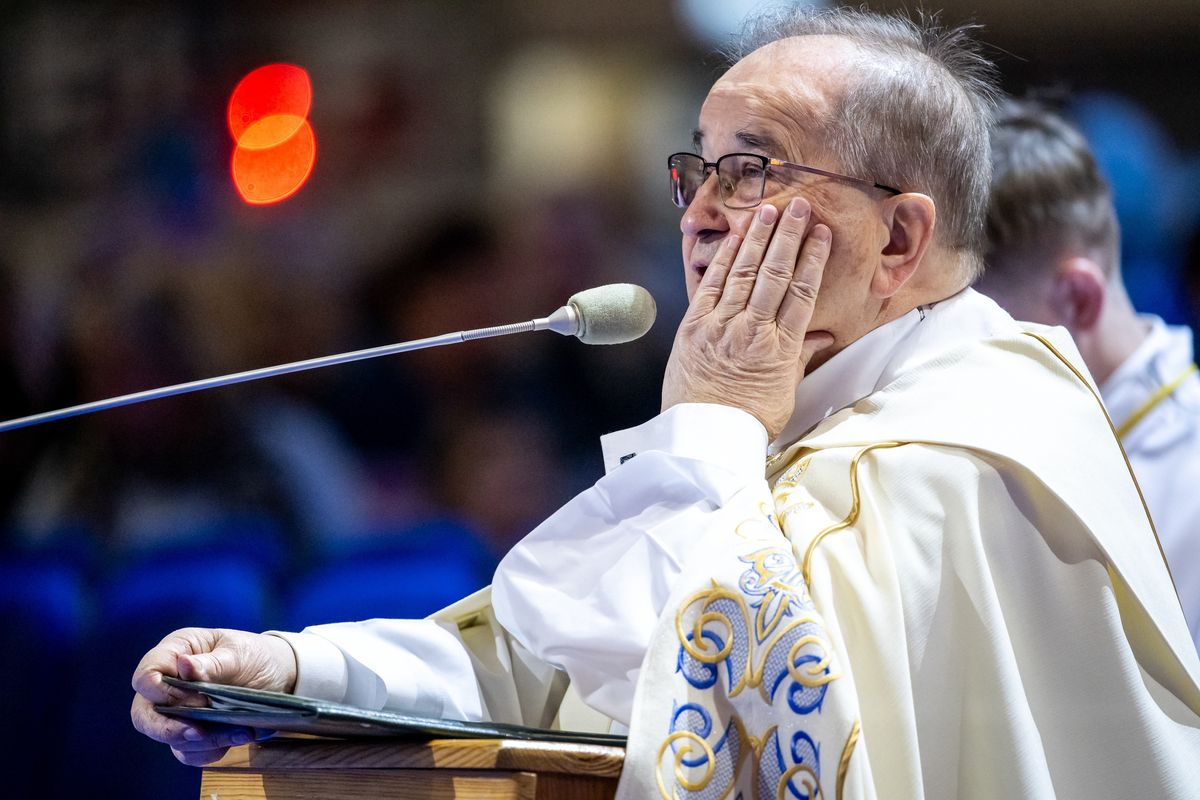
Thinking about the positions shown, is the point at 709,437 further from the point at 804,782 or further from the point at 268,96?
the point at 268,96

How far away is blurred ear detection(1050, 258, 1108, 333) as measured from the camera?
3670 millimetres

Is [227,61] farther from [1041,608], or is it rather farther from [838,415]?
[1041,608]

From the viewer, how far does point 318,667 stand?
1.77m

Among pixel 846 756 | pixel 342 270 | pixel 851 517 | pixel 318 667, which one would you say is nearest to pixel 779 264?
pixel 851 517

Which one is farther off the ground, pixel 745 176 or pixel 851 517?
pixel 745 176

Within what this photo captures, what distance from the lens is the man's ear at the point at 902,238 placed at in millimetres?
2064

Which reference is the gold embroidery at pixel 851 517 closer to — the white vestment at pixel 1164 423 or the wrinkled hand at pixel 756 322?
the wrinkled hand at pixel 756 322

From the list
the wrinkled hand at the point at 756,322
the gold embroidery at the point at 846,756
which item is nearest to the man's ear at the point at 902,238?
the wrinkled hand at the point at 756,322

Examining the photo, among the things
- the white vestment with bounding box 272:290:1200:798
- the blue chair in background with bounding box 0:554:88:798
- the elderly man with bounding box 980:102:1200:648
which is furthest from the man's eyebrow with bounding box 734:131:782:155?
the blue chair in background with bounding box 0:554:88:798

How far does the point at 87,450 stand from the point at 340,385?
82cm

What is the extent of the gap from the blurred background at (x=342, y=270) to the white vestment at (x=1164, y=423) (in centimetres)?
58

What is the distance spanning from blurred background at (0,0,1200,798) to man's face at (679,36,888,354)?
191 cm

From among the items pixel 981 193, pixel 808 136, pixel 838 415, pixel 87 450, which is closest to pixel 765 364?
pixel 838 415

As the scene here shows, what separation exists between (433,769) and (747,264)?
952mm
